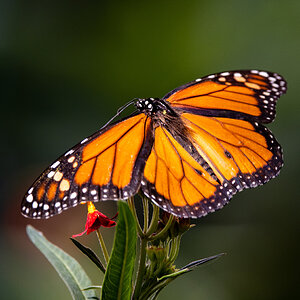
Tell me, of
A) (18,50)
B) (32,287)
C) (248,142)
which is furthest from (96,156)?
(18,50)

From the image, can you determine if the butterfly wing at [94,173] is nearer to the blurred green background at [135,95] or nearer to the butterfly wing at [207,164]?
the butterfly wing at [207,164]

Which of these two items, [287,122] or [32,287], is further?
[287,122]

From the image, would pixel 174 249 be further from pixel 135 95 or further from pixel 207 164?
pixel 135 95

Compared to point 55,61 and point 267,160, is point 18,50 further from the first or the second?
point 267,160

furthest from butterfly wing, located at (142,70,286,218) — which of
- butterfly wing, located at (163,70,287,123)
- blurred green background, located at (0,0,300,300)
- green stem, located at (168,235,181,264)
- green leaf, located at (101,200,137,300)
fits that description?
blurred green background, located at (0,0,300,300)

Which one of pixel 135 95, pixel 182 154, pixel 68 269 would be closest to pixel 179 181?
pixel 182 154

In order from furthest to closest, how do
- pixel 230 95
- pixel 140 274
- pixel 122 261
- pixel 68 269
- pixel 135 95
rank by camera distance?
pixel 135 95
pixel 230 95
pixel 68 269
pixel 140 274
pixel 122 261
